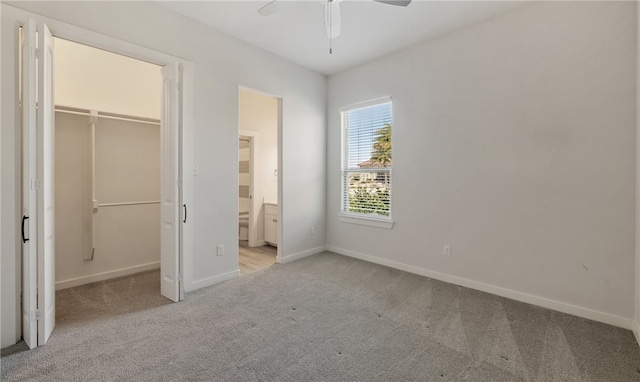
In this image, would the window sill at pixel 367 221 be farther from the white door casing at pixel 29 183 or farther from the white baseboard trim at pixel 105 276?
the white door casing at pixel 29 183

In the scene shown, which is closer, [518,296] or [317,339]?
[317,339]

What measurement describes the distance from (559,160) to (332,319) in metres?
2.65

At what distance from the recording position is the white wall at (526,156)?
2436mm

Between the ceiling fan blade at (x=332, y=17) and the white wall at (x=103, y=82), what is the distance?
81.0 inches

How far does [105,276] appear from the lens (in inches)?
135

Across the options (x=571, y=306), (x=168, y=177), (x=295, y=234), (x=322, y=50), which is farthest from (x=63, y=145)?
(x=571, y=306)

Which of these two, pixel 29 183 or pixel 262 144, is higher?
pixel 262 144

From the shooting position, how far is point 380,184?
4.14 m

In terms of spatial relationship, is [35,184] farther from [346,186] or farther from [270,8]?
[346,186]

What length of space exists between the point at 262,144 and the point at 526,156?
4.11 m

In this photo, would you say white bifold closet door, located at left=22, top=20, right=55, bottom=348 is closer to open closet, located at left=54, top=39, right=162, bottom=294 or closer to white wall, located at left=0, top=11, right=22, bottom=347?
white wall, located at left=0, top=11, right=22, bottom=347

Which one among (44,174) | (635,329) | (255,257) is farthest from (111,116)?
(635,329)

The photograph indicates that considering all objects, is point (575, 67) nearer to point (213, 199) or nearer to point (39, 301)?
point (213, 199)

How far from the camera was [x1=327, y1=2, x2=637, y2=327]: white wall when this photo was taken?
7.99ft
